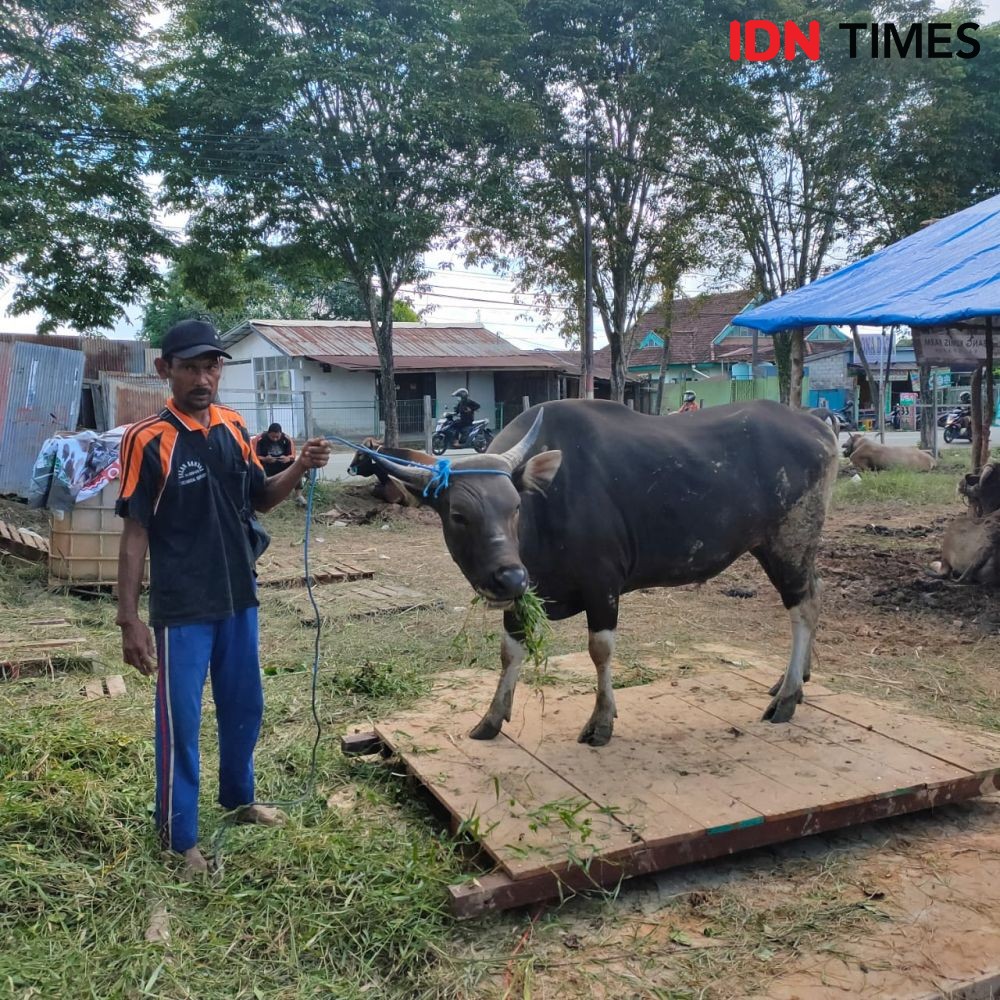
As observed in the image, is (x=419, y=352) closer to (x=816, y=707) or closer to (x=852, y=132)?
(x=852, y=132)

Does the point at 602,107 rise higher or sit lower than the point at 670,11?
lower

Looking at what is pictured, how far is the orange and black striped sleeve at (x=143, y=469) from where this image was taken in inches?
123

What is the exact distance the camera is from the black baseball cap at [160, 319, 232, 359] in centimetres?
318

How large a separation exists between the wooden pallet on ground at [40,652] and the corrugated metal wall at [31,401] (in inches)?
269

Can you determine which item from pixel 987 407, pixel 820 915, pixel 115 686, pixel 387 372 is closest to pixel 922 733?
pixel 820 915

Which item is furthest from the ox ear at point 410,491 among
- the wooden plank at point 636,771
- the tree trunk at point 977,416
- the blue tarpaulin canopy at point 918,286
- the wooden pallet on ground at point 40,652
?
the tree trunk at point 977,416

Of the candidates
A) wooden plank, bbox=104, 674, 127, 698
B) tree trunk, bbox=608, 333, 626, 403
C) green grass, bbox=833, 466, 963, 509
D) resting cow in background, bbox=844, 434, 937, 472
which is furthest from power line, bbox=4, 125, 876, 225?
resting cow in background, bbox=844, 434, 937, 472

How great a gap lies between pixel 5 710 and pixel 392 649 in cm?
257

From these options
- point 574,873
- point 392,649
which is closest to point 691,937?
point 574,873

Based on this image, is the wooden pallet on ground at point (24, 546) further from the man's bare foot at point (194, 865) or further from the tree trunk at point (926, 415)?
the tree trunk at point (926, 415)

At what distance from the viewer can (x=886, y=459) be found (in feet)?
56.0

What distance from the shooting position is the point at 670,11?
52.7ft

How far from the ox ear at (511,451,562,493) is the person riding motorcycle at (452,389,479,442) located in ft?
54.3

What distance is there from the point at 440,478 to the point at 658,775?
5.50 feet
